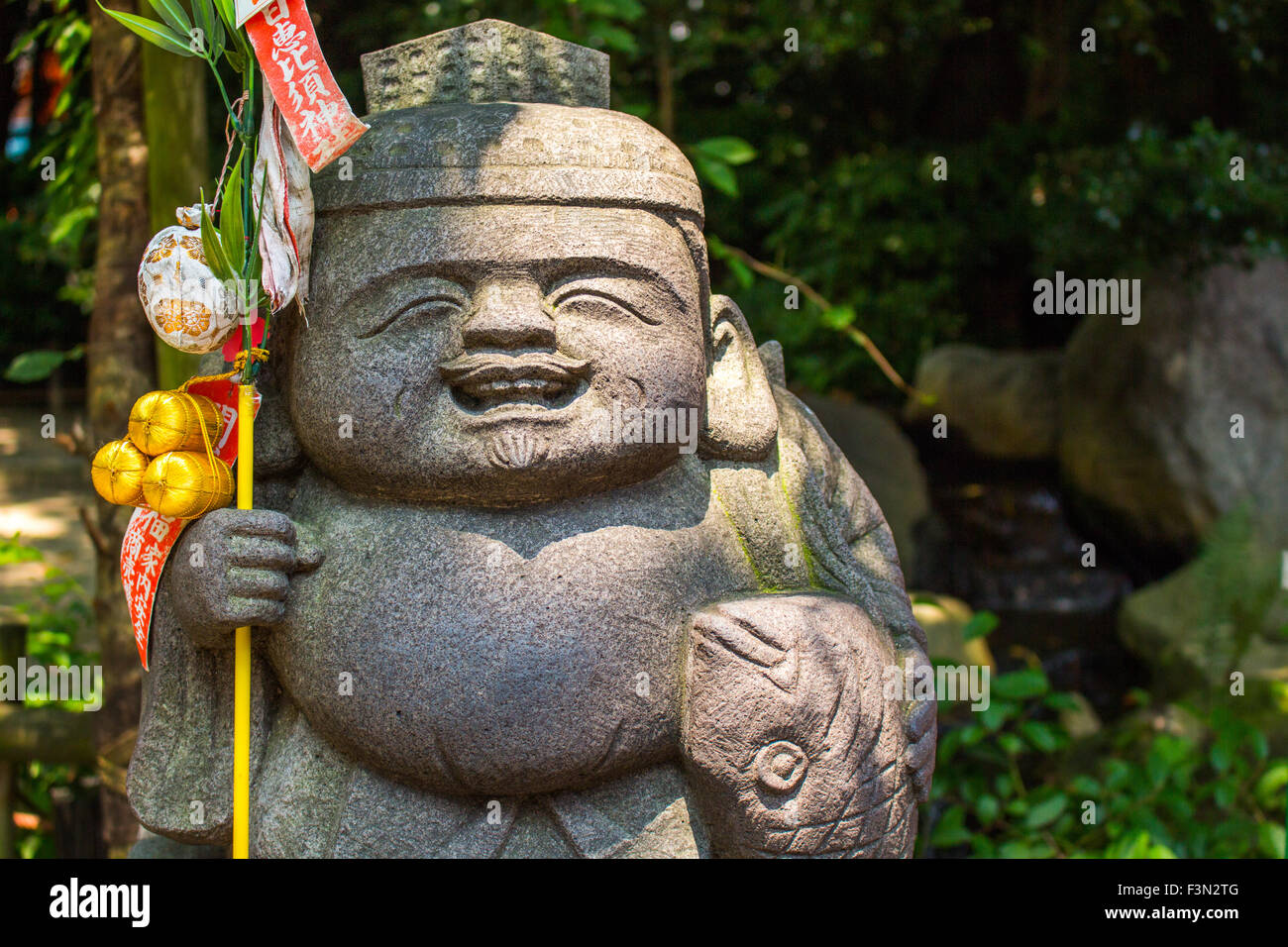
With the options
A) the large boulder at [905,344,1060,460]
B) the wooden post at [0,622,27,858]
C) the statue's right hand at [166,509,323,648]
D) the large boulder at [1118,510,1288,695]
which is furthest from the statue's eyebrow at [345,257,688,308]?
the large boulder at [905,344,1060,460]

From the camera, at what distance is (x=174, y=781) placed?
2.42 metres

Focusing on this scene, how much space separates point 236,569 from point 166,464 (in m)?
0.23

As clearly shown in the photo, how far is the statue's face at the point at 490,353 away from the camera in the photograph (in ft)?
7.36

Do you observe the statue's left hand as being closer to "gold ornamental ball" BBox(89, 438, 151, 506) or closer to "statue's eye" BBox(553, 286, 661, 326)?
"statue's eye" BBox(553, 286, 661, 326)

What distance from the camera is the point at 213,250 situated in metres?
2.14

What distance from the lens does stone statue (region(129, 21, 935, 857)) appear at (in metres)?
2.22

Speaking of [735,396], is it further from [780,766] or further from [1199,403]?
[1199,403]

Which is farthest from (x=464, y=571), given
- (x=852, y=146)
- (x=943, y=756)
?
(x=852, y=146)

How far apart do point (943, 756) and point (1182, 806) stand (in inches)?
30.4

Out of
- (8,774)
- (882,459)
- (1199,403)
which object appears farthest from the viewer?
(882,459)

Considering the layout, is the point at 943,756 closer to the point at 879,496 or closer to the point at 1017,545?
the point at 879,496

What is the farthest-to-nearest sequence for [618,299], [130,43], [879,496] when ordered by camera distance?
1. [879,496]
2. [130,43]
3. [618,299]

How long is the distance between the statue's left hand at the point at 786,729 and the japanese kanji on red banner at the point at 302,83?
1.05 metres

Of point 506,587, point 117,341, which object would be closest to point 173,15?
point 506,587
